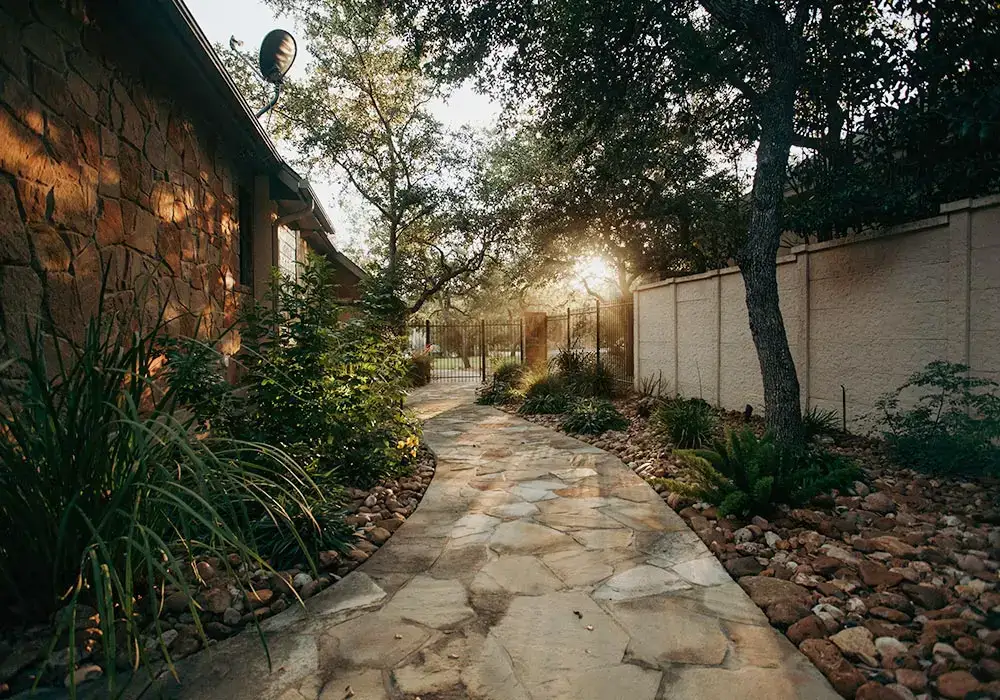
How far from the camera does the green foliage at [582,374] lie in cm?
967

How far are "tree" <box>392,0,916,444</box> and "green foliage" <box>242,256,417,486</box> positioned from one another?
344cm

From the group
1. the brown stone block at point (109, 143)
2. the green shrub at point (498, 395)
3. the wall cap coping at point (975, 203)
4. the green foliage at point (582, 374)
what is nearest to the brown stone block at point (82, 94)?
the brown stone block at point (109, 143)

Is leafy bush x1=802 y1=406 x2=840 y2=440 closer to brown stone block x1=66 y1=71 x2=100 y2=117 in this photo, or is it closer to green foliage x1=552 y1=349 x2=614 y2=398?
green foliage x1=552 y1=349 x2=614 y2=398

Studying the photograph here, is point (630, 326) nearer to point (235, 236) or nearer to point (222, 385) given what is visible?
point (235, 236)

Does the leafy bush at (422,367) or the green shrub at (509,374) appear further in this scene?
the leafy bush at (422,367)

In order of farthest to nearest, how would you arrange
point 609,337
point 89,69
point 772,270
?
point 609,337 → point 772,270 → point 89,69

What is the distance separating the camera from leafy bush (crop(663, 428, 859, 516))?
140 inches

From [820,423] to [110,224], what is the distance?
6.19m

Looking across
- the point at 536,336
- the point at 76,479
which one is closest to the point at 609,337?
the point at 536,336

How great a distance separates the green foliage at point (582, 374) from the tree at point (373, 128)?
195 inches

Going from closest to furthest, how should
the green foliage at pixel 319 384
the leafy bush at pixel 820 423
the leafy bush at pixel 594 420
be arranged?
the green foliage at pixel 319 384, the leafy bush at pixel 820 423, the leafy bush at pixel 594 420

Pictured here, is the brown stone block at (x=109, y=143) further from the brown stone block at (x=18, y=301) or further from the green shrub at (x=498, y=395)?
the green shrub at (x=498, y=395)

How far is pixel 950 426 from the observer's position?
4223 millimetres

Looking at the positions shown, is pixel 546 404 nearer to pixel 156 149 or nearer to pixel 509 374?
pixel 509 374
